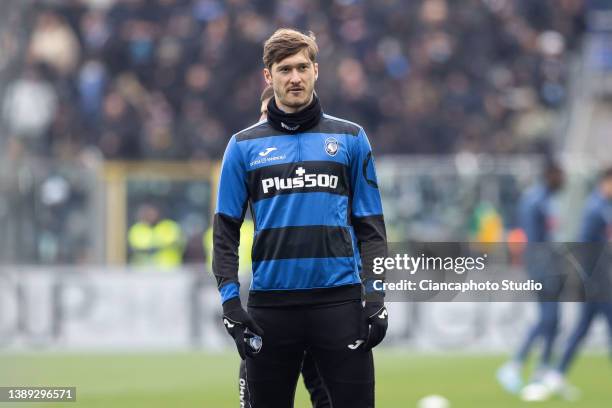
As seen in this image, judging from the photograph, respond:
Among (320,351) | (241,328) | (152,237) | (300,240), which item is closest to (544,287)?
(320,351)

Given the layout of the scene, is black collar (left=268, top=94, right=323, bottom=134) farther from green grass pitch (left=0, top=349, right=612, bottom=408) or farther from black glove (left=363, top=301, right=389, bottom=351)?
green grass pitch (left=0, top=349, right=612, bottom=408)

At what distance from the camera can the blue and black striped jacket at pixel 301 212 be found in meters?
5.90

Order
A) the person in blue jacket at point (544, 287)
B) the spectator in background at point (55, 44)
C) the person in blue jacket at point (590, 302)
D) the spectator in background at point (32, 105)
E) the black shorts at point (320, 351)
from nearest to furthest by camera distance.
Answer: the black shorts at point (320, 351) < the person in blue jacket at point (590, 302) < the person in blue jacket at point (544, 287) < the spectator in background at point (32, 105) < the spectator in background at point (55, 44)

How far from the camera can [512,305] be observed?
1677cm

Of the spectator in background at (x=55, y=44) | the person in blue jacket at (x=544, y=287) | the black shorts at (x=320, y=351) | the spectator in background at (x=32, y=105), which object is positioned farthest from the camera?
the spectator in background at (x=55, y=44)

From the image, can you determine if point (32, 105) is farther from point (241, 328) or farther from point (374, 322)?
point (374, 322)

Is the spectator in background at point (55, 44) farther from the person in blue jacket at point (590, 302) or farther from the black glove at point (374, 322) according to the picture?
the black glove at point (374, 322)

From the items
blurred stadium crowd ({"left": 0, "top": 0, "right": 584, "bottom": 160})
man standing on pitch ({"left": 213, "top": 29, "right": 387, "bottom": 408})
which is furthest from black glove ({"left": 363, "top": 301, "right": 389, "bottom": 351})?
blurred stadium crowd ({"left": 0, "top": 0, "right": 584, "bottom": 160})

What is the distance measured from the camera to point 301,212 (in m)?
5.89

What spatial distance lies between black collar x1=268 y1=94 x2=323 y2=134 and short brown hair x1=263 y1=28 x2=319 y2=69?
20 cm

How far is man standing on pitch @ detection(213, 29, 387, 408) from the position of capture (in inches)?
232

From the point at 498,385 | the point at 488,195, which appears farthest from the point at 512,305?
the point at 498,385

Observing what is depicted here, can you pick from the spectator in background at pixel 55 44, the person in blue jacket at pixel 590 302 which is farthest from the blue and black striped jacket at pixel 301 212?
the spectator in background at pixel 55 44

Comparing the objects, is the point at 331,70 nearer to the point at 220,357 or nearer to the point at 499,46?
the point at 499,46
